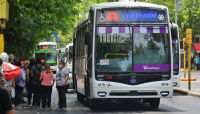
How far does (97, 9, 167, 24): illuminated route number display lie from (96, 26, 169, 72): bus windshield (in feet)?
0.76

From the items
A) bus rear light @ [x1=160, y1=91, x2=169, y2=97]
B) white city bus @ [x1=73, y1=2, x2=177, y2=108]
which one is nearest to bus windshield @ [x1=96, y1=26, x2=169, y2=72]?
white city bus @ [x1=73, y1=2, x2=177, y2=108]

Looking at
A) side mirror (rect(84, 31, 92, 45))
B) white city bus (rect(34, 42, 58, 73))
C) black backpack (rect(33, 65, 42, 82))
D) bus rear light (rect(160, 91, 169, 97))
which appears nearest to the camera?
side mirror (rect(84, 31, 92, 45))

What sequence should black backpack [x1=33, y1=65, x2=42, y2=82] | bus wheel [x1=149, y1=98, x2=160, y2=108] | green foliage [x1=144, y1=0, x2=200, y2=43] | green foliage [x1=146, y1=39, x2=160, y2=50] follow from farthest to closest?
1. green foliage [x1=144, y1=0, x2=200, y2=43]
2. black backpack [x1=33, y1=65, x2=42, y2=82]
3. bus wheel [x1=149, y1=98, x2=160, y2=108]
4. green foliage [x1=146, y1=39, x2=160, y2=50]

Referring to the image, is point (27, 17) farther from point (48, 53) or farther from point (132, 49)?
point (48, 53)

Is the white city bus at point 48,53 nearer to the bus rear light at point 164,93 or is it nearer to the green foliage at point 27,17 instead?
the green foliage at point 27,17

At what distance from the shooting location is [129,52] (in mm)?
14680

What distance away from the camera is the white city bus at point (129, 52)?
14.5 m

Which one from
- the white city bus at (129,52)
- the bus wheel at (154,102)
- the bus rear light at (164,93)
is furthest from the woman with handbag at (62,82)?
the bus rear light at (164,93)

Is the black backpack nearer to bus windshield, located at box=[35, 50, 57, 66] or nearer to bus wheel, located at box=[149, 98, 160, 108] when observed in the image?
bus wheel, located at box=[149, 98, 160, 108]

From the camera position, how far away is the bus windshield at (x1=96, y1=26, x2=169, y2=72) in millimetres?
14531

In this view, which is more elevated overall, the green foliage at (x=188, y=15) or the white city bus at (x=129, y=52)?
the green foliage at (x=188, y=15)

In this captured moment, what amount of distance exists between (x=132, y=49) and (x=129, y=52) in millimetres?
124

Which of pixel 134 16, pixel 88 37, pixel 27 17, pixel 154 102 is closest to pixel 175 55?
pixel 154 102

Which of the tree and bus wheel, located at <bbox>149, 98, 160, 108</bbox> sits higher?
the tree
